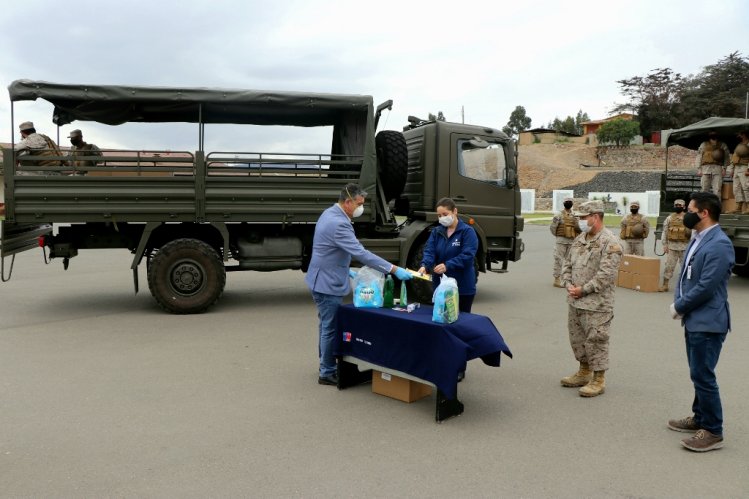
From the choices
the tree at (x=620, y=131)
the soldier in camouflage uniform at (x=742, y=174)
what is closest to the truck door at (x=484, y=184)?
the soldier in camouflage uniform at (x=742, y=174)

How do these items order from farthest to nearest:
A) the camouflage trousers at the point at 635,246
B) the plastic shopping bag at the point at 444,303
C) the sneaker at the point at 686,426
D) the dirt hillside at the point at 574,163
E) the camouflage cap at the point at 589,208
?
1. the dirt hillside at the point at 574,163
2. the camouflage trousers at the point at 635,246
3. the camouflage cap at the point at 589,208
4. the plastic shopping bag at the point at 444,303
5. the sneaker at the point at 686,426

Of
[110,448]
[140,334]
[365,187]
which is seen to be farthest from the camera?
[365,187]

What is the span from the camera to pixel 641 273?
11.3 meters

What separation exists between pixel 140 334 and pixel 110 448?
3.48 m

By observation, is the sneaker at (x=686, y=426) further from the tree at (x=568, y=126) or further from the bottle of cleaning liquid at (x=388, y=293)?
the tree at (x=568, y=126)

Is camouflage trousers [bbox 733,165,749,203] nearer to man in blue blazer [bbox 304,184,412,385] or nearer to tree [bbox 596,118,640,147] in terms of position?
man in blue blazer [bbox 304,184,412,385]

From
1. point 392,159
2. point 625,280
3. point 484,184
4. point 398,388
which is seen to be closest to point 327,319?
point 398,388

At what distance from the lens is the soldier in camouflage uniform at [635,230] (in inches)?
473

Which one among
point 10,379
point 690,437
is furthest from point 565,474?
point 10,379

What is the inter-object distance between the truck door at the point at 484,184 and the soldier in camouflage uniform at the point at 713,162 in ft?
17.5

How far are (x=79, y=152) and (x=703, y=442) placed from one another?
7.82m

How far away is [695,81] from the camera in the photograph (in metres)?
75.9

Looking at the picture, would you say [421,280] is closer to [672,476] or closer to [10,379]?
[672,476]

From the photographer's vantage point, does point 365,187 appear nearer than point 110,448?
No
